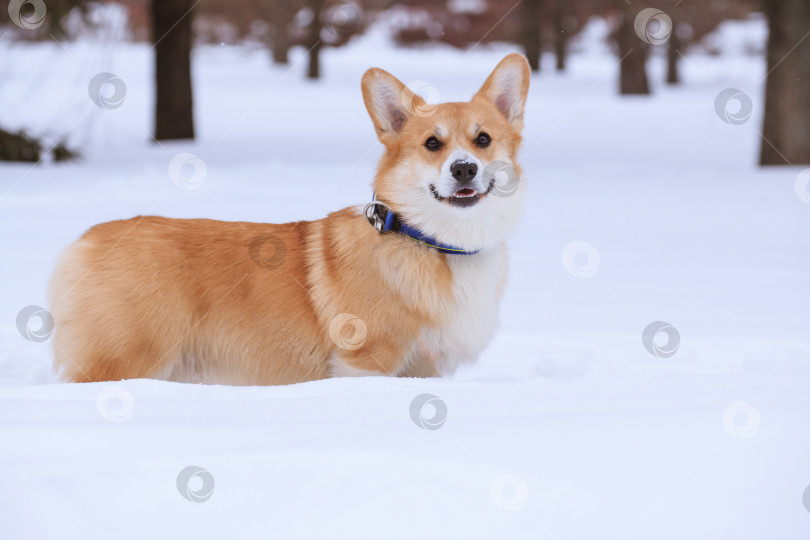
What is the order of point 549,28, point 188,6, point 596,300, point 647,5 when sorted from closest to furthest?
1. point 596,300
2. point 188,6
3. point 647,5
4. point 549,28

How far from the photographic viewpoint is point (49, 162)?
9188mm

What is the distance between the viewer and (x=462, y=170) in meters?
3.00

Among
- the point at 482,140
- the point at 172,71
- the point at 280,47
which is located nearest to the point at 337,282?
the point at 482,140

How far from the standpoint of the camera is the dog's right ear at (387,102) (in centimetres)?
322

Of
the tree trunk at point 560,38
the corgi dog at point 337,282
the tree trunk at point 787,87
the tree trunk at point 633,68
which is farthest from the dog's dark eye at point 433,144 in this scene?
the tree trunk at point 560,38

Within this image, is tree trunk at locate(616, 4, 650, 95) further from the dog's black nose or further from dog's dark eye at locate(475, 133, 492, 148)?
the dog's black nose

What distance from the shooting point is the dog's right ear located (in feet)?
10.6

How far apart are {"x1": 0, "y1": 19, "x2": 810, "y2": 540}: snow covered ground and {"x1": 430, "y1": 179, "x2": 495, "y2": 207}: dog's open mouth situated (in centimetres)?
62

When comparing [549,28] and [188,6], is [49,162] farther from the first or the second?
[549,28]

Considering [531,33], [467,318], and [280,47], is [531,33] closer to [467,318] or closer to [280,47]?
[280,47]

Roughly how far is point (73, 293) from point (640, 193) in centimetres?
561

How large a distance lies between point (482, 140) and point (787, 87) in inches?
263

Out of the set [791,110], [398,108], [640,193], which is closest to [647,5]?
[791,110]

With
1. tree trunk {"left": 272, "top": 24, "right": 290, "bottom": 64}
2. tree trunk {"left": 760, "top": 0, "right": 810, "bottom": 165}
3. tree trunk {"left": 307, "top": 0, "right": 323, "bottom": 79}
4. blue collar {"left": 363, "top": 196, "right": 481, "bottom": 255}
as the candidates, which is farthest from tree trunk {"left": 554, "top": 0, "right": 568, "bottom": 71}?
blue collar {"left": 363, "top": 196, "right": 481, "bottom": 255}
